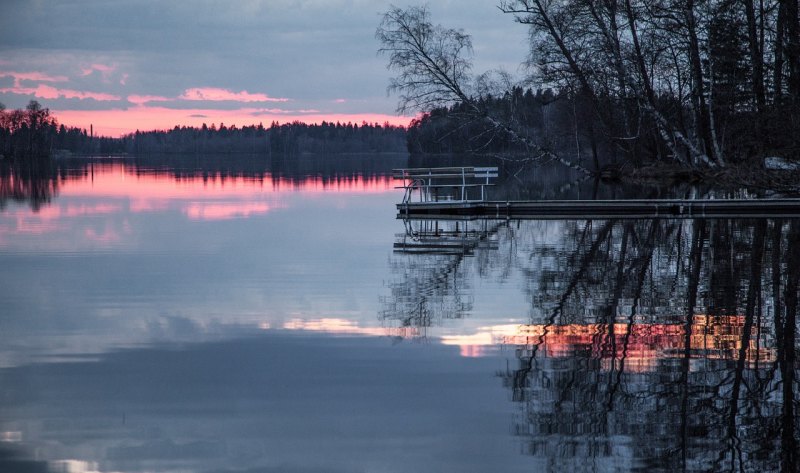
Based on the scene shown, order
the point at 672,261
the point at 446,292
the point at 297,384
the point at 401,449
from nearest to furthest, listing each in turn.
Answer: the point at 401,449
the point at 297,384
the point at 446,292
the point at 672,261

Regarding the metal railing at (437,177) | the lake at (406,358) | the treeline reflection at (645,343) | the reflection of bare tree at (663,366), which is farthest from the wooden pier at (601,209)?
the reflection of bare tree at (663,366)

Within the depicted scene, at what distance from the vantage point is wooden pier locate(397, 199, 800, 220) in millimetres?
27656

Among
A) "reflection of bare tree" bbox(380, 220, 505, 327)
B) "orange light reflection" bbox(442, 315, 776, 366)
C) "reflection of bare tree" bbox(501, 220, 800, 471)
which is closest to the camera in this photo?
"reflection of bare tree" bbox(501, 220, 800, 471)

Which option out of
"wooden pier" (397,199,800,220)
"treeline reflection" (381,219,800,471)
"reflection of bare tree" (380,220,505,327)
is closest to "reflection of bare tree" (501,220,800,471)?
"treeline reflection" (381,219,800,471)

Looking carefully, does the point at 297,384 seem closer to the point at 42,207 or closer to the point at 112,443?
the point at 112,443

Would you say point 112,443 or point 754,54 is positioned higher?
point 754,54

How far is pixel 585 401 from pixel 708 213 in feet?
69.2

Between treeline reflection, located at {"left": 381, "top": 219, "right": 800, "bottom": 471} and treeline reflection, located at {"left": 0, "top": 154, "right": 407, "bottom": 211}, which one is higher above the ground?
treeline reflection, located at {"left": 0, "top": 154, "right": 407, "bottom": 211}

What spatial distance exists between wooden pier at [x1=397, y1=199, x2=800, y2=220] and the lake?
6.01 metres

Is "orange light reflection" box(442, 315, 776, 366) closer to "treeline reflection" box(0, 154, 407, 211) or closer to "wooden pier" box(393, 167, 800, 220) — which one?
"wooden pier" box(393, 167, 800, 220)

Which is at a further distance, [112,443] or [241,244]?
[241,244]

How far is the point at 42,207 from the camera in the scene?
37.1m

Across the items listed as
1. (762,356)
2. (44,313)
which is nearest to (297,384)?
(762,356)

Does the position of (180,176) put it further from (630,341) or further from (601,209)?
(630,341)
